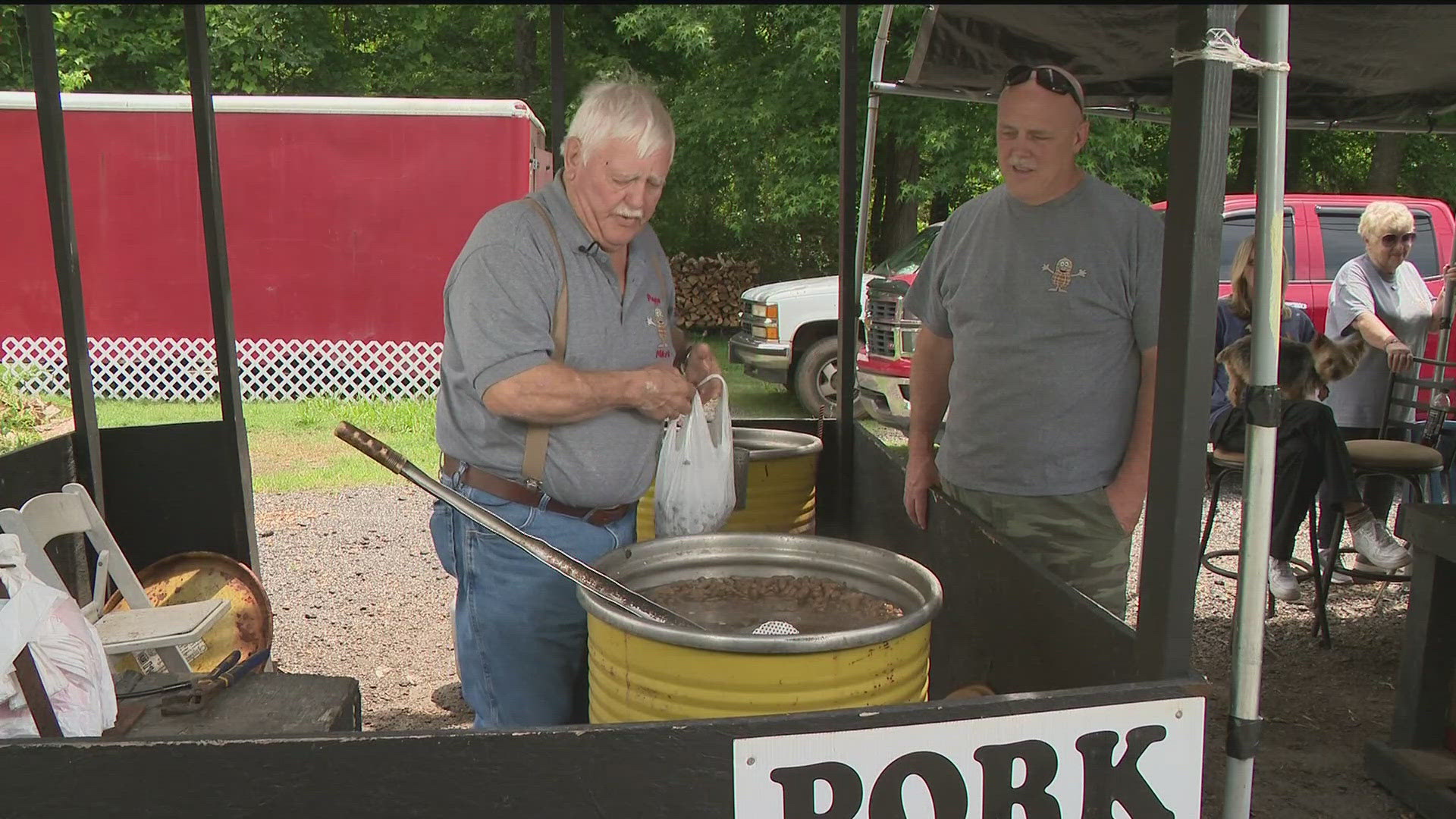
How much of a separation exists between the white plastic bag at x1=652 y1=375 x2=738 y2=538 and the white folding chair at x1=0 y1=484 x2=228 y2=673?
47.0 inches

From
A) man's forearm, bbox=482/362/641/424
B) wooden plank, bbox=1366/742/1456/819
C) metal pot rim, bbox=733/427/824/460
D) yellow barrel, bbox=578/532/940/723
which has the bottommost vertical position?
wooden plank, bbox=1366/742/1456/819

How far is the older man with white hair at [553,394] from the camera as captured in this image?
2143 millimetres

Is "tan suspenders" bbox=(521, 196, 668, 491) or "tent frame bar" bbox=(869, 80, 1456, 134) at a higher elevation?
"tent frame bar" bbox=(869, 80, 1456, 134)

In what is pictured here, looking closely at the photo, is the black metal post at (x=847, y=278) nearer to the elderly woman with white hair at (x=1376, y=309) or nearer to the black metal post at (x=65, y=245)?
the black metal post at (x=65, y=245)

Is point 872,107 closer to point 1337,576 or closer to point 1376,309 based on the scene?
point 1376,309

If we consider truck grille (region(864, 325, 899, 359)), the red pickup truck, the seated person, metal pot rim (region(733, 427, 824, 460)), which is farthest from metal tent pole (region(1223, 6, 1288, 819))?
truck grille (region(864, 325, 899, 359))

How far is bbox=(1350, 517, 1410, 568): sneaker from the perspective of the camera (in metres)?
5.37

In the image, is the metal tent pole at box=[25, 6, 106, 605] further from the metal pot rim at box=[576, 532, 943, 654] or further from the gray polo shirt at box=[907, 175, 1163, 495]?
the gray polo shirt at box=[907, 175, 1163, 495]

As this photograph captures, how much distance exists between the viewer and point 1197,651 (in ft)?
16.4

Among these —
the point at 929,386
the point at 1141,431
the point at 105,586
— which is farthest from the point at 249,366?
the point at 1141,431

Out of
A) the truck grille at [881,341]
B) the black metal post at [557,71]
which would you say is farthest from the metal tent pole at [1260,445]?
the truck grille at [881,341]

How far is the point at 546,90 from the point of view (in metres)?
18.2

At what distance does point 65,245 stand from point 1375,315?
6.28 metres

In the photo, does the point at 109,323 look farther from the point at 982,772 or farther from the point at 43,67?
the point at 982,772
